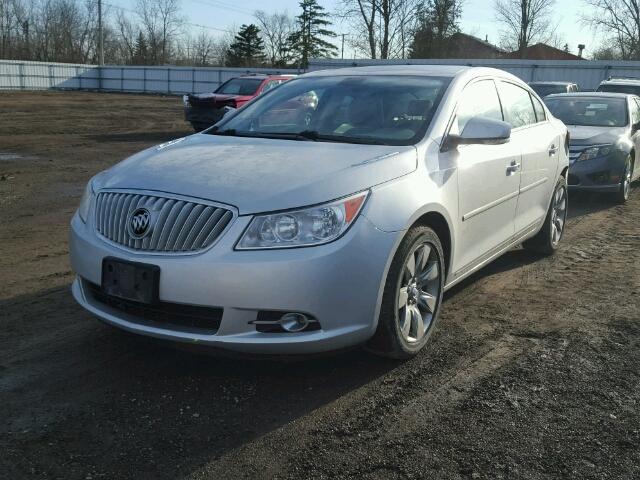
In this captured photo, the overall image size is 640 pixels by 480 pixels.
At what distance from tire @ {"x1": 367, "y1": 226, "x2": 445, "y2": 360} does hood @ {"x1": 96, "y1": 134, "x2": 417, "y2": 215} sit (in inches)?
16.3

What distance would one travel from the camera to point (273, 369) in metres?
3.58

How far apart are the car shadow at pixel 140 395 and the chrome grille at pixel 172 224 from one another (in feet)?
1.78

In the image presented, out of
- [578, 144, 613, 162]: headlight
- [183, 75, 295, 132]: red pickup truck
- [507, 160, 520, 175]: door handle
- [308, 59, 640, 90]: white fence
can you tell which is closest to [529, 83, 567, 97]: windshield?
[183, 75, 295, 132]: red pickup truck

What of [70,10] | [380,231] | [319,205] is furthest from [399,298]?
[70,10]

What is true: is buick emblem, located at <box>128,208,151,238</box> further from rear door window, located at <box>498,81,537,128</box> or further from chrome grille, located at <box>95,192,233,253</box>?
rear door window, located at <box>498,81,537,128</box>

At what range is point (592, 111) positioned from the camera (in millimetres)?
10414

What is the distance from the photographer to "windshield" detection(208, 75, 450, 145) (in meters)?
4.14

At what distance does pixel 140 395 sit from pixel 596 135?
8140 mm

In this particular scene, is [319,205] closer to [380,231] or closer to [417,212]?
[380,231]

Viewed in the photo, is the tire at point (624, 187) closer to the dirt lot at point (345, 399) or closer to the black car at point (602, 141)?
the black car at point (602, 141)

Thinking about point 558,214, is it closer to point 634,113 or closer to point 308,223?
point 308,223

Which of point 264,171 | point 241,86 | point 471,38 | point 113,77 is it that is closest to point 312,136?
point 264,171

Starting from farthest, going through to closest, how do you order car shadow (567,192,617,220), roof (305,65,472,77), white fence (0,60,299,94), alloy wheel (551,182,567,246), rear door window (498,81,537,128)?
white fence (0,60,299,94) → car shadow (567,192,617,220) → alloy wheel (551,182,567,246) → rear door window (498,81,537,128) → roof (305,65,472,77)

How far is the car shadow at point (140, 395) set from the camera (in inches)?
110
